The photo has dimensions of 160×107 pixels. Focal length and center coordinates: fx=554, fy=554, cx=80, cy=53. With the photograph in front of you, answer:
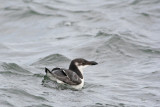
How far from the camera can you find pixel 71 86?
11836 mm

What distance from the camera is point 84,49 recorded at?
16219 mm

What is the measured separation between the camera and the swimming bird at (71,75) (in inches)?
453

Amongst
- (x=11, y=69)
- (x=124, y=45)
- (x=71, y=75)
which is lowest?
(x=124, y=45)

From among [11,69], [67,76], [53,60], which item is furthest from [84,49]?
[67,76]

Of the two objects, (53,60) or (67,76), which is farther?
(53,60)

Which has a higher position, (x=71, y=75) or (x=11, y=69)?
(x=71, y=75)

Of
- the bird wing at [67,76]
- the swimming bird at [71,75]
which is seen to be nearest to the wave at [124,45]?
the swimming bird at [71,75]

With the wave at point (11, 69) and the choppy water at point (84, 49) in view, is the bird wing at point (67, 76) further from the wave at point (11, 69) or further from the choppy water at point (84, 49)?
the wave at point (11, 69)

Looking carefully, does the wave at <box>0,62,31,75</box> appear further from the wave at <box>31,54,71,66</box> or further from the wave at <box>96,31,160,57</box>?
the wave at <box>96,31,160,57</box>

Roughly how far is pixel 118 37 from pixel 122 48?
0.86m

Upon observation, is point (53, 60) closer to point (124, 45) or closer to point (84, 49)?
point (84, 49)

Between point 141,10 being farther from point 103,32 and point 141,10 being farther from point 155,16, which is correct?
point 103,32

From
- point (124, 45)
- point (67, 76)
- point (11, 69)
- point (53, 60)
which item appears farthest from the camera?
point (124, 45)

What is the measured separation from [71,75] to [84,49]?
441cm
